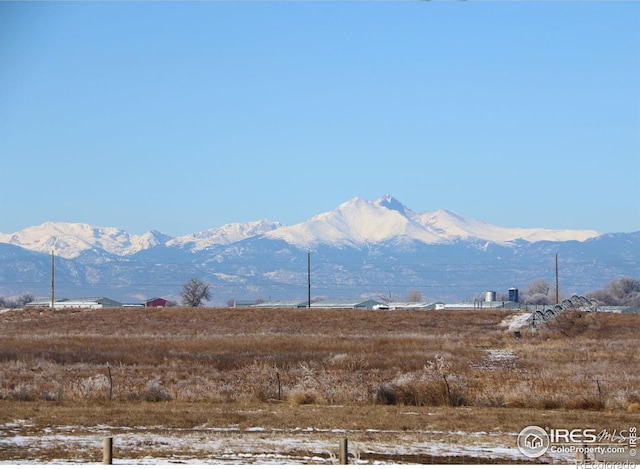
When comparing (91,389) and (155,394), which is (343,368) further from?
(91,389)

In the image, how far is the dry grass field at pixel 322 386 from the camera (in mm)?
25109

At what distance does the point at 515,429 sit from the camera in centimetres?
2447

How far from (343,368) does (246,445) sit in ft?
66.1

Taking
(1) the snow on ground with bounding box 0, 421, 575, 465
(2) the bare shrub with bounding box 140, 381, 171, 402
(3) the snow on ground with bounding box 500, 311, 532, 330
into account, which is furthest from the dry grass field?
(3) the snow on ground with bounding box 500, 311, 532, 330

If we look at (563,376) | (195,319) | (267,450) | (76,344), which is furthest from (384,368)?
(195,319)

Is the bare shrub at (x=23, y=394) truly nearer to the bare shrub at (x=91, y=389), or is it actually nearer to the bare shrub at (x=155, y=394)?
the bare shrub at (x=91, y=389)

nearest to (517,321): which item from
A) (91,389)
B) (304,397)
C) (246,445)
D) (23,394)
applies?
(304,397)

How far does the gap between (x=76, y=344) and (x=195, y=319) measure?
111ft

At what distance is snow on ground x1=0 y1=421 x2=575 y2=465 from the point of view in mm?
20000

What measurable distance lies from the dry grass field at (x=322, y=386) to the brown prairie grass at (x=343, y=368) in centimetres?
8

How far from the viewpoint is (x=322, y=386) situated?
32.2m

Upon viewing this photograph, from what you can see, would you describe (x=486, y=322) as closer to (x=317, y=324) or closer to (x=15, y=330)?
(x=317, y=324)

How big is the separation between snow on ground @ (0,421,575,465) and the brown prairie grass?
20.6 feet

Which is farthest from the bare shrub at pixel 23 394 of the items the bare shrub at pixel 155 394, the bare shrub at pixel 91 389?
the bare shrub at pixel 155 394
